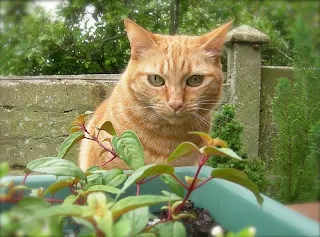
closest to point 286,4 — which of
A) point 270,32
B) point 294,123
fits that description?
point 294,123

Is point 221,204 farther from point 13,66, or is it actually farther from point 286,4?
point 13,66

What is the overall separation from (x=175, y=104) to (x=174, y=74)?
103mm

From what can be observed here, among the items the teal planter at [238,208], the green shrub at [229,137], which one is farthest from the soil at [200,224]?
the green shrub at [229,137]

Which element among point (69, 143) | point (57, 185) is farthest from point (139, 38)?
point (57, 185)

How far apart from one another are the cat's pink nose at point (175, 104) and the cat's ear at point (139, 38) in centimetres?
20

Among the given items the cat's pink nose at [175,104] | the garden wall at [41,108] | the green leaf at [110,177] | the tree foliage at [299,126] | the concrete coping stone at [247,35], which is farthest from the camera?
the concrete coping stone at [247,35]

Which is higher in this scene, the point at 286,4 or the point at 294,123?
the point at 286,4

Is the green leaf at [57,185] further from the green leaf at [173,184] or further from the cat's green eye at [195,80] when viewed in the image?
the cat's green eye at [195,80]

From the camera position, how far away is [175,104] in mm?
1220

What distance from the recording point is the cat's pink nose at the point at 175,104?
1.22 m

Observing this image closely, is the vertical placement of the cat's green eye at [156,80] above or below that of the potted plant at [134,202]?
above

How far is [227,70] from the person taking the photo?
8.07 feet

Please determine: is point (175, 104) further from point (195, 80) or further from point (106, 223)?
point (106, 223)

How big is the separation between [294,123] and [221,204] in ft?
1.57
